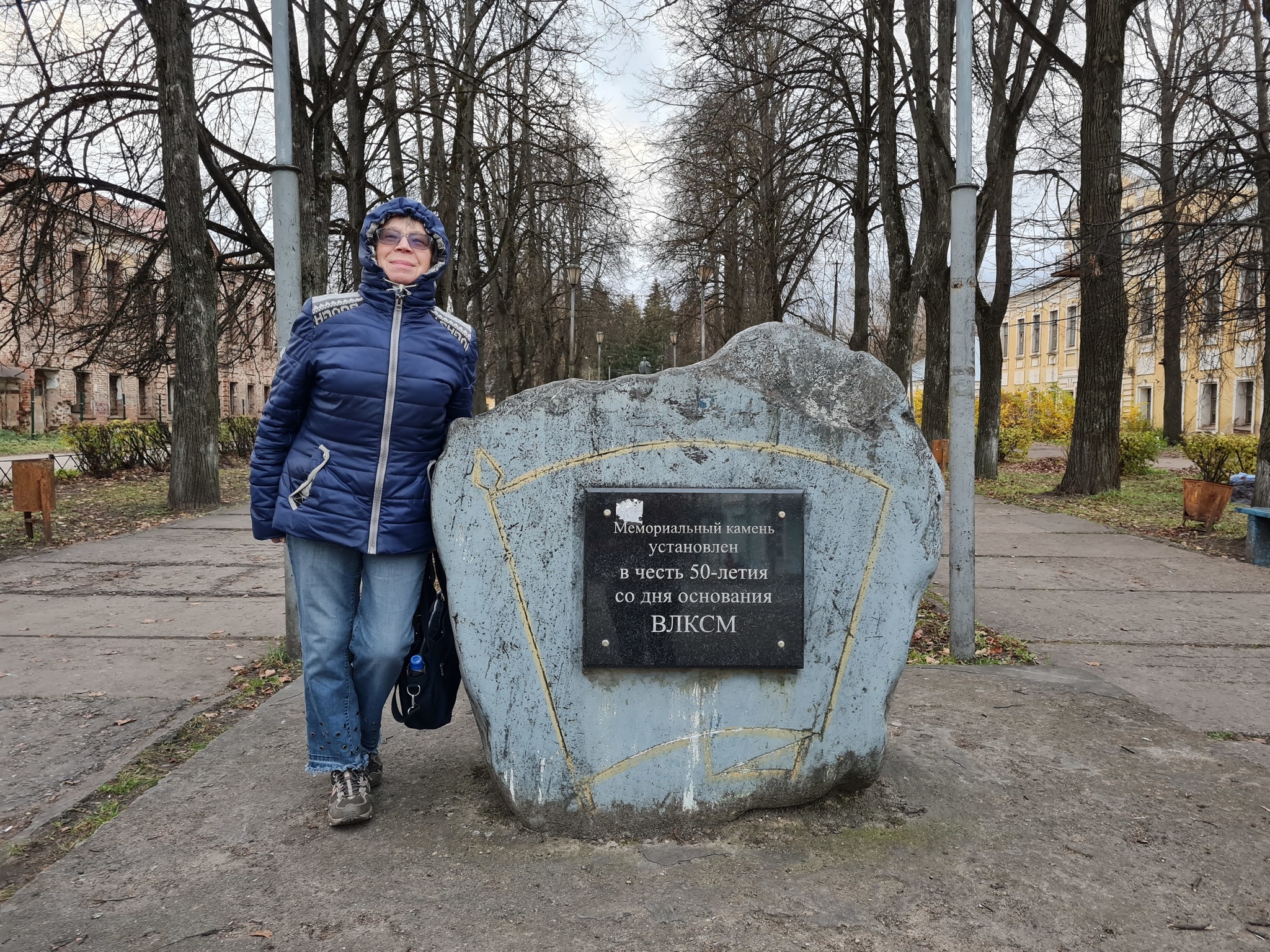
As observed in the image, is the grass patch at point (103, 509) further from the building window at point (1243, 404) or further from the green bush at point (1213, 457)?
the building window at point (1243, 404)

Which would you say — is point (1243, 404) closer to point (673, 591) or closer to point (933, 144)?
point (933, 144)

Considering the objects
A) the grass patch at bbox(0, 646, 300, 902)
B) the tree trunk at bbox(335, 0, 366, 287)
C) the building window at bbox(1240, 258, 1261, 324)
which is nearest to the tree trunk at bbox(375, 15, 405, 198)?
the tree trunk at bbox(335, 0, 366, 287)

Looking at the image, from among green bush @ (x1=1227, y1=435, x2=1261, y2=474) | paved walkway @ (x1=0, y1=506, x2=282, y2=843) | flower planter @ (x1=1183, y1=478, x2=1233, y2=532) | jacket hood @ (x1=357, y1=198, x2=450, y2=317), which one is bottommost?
paved walkway @ (x1=0, y1=506, x2=282, y2=843)

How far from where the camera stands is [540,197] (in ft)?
79.3

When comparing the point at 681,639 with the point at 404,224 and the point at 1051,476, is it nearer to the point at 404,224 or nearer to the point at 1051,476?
the point at 404,224

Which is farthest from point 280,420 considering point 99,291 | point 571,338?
point 571,338

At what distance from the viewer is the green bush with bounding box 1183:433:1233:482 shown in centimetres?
1298

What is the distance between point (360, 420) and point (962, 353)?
3294mm

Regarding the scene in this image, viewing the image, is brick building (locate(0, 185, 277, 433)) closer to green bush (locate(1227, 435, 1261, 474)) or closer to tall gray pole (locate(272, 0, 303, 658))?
tall gray pole (locate(272, 0, 303, 658))

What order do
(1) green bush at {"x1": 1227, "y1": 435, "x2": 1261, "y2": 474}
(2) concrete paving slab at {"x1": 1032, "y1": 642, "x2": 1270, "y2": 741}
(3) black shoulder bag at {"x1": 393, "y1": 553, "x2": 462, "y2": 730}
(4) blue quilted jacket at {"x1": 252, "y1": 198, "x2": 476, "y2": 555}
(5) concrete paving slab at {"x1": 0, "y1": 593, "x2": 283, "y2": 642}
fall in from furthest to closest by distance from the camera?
(1) green bush at {"x1": 1227, "y1": 435, "x2": 1261, "y2": 474} < (5) concrete paving slab at {"x1": 0, "y1": 593, "x2": 283, "y2": 642} < (2) concrete paving slab at {"x1": 1032, "y1": 642, "x2": 1270, "y2": 741} < (3) black shoulder bag at {"x1": 393, "y1": 553, "x2": 462, "y2": 730} < (4) blue quilted jacket at {"x1": 252, "y1": 198, "x2": 476, "y2": 555}

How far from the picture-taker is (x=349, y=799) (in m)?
2.96

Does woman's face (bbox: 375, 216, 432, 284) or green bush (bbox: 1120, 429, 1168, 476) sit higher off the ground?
woman's face (bbox: 375, 216, 432, 284)

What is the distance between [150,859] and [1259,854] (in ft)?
10.7

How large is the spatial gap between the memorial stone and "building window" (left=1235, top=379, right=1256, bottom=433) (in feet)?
123
